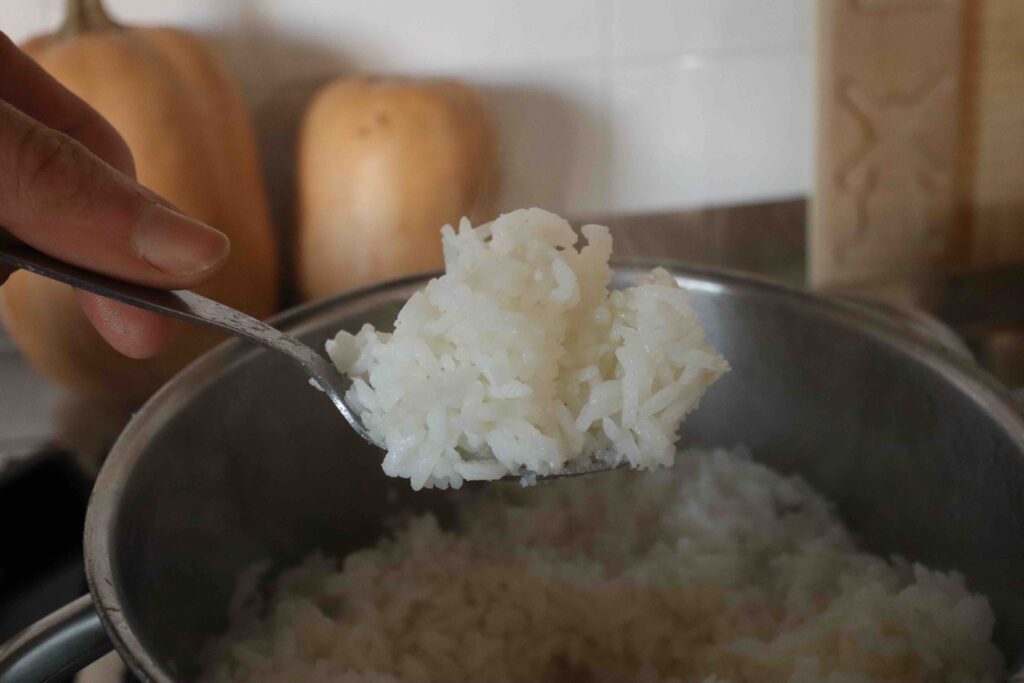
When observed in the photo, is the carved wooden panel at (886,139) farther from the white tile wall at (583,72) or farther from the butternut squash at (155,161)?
the butternut squash at (155,161)

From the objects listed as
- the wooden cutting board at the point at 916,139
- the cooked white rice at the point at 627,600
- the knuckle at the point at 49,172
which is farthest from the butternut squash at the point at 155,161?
the wooden cutting board at the point at 916,139

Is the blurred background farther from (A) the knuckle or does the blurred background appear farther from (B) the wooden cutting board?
(A) the knuckle

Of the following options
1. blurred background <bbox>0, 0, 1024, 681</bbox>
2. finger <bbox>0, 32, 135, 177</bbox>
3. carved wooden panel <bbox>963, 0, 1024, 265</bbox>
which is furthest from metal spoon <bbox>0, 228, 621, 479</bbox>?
carved wooden panel <bbox>963, 0, 1024, 265</bbox>

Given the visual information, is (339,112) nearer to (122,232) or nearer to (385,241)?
(385,241)

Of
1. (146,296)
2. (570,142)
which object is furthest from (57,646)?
(570,142)

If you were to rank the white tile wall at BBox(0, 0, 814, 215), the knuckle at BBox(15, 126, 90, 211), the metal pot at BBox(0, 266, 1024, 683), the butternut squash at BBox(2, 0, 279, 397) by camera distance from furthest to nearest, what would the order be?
the white tile wall at BBox(0, 0, 814, 215) < the butternut squash at BBox(2, 0, 279, 397) < the metal pot at BBox(0, 266, 1024, 683) < the knuckle at BBox(15, 126, 90, 211)

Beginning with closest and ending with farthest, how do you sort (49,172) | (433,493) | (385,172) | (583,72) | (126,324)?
(49,172)
(126,324)
(433,493)
(385,172)
(583,72)

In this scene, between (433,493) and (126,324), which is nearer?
(126,324)

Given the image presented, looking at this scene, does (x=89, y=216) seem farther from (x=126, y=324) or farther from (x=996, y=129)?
(x=996, y=129)
